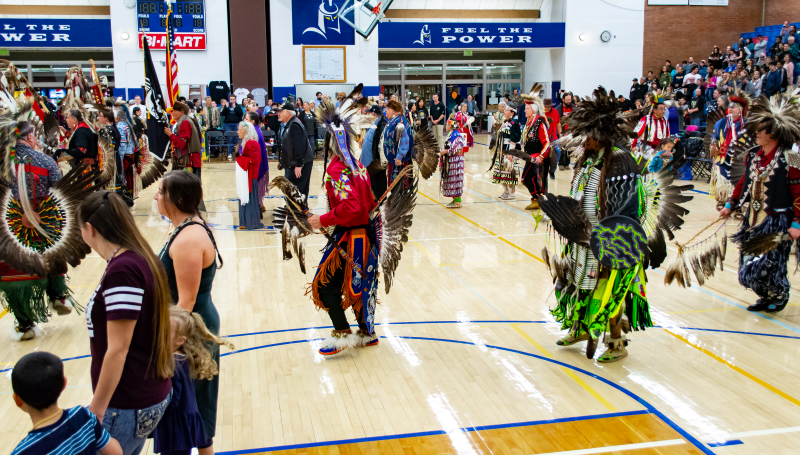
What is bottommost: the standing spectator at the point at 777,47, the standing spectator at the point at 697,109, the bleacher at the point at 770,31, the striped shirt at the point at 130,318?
the striped shirt at the point at 130,318

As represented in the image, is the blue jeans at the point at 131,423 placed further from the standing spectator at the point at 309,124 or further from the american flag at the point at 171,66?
the standing spectator at the point at 309,124

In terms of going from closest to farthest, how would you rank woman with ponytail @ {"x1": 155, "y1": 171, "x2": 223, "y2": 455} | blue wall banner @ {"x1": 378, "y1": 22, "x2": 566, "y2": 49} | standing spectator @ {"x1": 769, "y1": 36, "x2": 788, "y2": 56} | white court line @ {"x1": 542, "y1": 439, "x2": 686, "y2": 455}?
woman with ponytail @ {"x1": 155, "y1": 171, "x2": 223, "y2": 455} → white court line @ {"x1": 542, "y1": 439, "x2": 686, "y2": 455} → standing spectator @ {"x1": 769, "y1": 36, "x2": 788, "y2": 56} → blue wall banner @ {"x1": 378, "y1": 22, "x2": 566, "y2": 49}

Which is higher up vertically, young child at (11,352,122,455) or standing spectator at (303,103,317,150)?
standing spectator at (303,103,317,150)

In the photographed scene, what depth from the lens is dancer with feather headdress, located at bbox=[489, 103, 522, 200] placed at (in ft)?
31.7

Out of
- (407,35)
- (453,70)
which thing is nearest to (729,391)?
(407,35)

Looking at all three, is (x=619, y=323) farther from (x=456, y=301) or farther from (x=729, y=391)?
(x=456, y=301)

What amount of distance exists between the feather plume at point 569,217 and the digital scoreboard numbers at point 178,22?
54.5 ft

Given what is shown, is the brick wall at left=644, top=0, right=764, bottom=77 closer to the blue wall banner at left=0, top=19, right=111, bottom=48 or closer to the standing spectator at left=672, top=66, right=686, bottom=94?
the standing spectator at left=672, top=66, right=686, bottom=94

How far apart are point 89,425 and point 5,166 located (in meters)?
3.10

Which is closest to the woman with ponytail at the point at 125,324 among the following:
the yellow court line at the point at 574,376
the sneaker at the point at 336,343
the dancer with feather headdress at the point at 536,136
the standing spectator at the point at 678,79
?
the sneaker at the point at 336,343

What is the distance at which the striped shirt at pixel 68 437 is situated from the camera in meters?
1.68

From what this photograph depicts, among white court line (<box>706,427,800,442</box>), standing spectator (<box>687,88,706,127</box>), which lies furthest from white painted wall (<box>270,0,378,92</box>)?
white court line (<box>706,427,800,442</box>)

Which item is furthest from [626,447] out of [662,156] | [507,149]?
[507,149]

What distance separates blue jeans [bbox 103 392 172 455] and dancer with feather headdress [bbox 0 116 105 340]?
2731 mm
